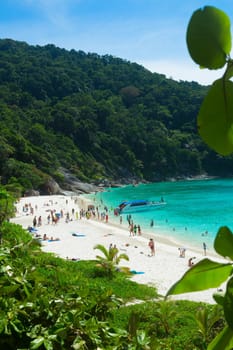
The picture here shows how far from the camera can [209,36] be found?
32cm

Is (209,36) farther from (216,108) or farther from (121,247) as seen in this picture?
(121,247)

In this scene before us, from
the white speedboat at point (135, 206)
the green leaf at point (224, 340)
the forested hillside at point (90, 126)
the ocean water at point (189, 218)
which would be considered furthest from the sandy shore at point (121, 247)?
the forested hillside at point (90, 126)

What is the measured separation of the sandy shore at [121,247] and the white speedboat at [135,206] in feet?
20.5

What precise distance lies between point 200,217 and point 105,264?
2574 centimetres

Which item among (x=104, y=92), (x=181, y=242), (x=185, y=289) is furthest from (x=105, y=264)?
(x=104, y=92)

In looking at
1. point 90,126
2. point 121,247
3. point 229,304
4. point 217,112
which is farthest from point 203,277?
point 90,126

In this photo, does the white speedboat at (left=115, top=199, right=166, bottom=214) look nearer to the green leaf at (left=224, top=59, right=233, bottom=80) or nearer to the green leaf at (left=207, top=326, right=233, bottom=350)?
the green leaf at (left=207, top=326, right=233, bottom=350)

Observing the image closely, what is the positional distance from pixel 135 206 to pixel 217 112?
44.0 m

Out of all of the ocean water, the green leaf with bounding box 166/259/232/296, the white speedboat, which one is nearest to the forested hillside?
the ocean water

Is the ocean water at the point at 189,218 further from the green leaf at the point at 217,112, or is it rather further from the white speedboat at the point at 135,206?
the green leaf at the point at 217,112

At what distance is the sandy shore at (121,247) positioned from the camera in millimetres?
15695

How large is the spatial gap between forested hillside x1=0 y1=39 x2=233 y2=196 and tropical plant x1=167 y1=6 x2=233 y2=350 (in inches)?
2015

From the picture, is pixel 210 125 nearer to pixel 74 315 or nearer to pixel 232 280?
pixel 232 280

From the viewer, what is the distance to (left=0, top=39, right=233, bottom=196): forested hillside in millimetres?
61094
